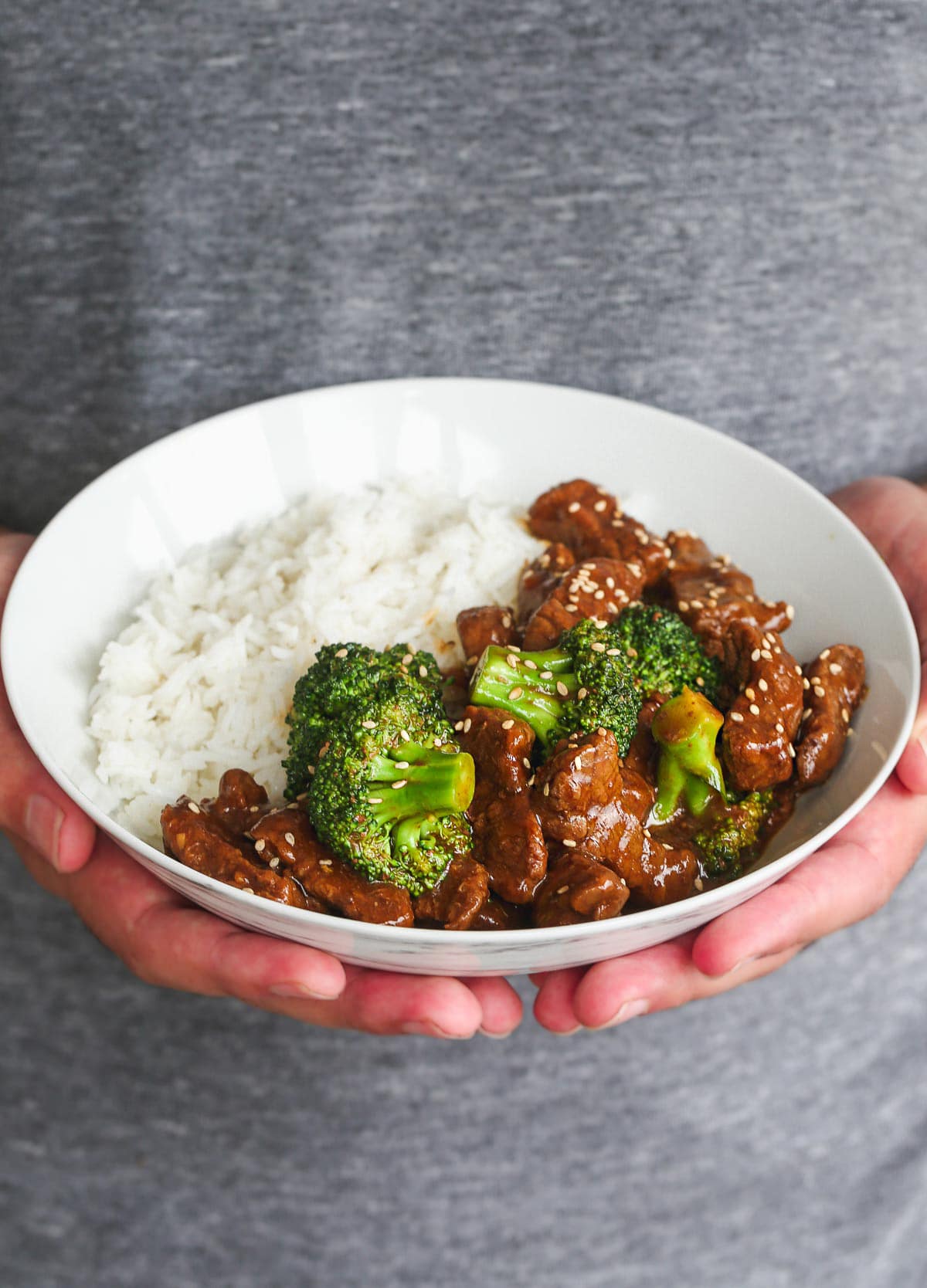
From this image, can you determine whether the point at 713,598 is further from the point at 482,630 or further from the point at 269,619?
the point at 269,619

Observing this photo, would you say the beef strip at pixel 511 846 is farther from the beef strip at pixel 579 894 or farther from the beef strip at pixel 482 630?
the beef strip at pixel 482 630

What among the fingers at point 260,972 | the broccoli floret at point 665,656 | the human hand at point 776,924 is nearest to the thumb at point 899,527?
the human hand at point 776,924

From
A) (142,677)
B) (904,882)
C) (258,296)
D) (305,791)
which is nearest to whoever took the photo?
(305,791)

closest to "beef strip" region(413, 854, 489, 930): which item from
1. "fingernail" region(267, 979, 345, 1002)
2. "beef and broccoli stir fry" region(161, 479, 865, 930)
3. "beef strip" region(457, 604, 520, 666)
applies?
"beef and broccoli stir fry" region(161, 479, 865, 930)

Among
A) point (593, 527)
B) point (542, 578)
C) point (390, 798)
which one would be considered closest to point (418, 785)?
point (390, 798)

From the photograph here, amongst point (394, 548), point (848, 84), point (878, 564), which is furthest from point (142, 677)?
point (848, 84)

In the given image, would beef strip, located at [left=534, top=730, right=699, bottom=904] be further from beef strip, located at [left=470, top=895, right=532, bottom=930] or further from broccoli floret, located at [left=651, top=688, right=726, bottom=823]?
beef strip, located at [left=470, top=895, right=532, bottom=930]

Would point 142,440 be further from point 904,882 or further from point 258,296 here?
point 904,882
